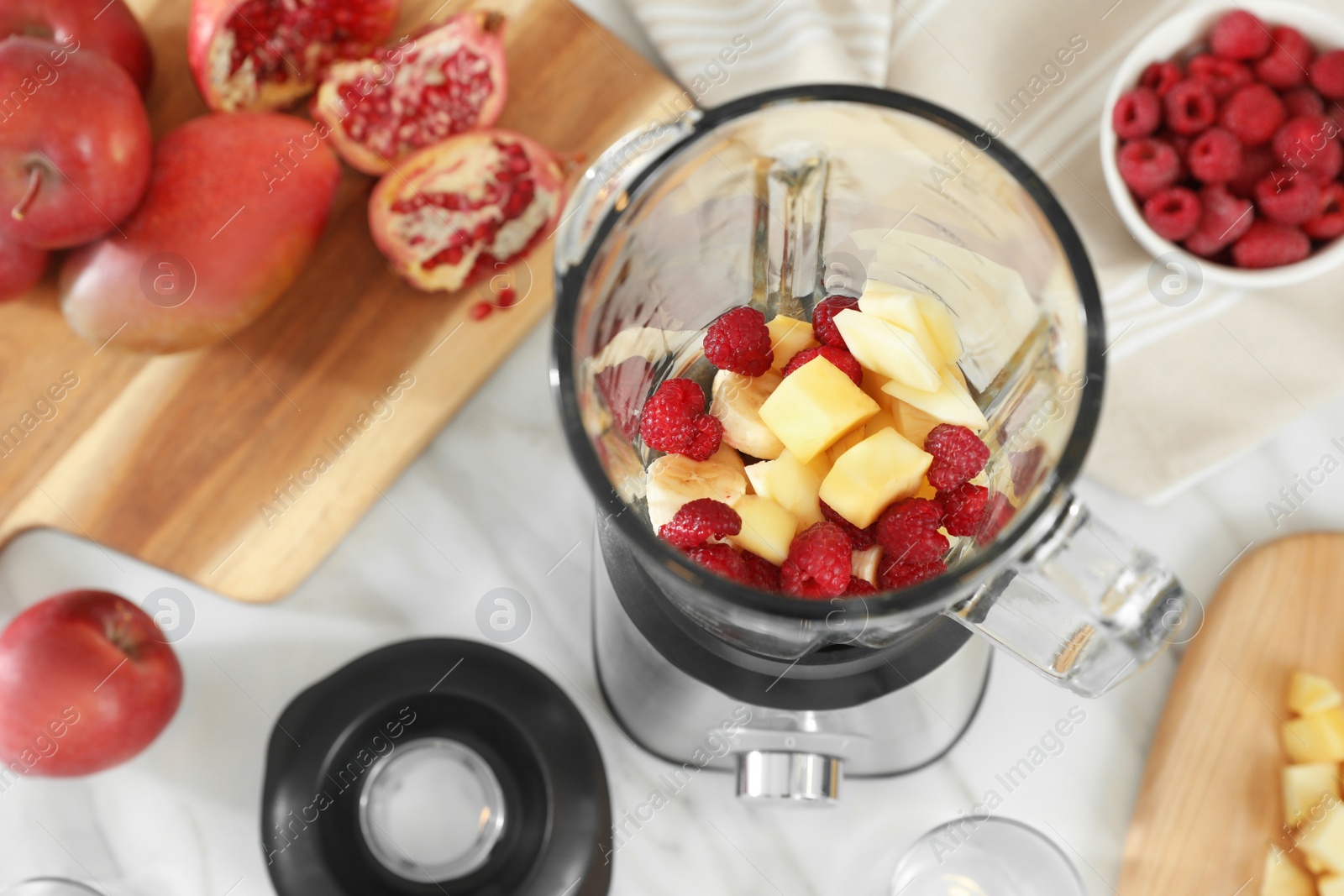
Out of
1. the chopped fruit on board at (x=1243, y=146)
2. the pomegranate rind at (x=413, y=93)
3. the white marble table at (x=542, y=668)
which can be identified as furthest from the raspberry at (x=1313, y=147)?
the pomegranate rind at (x=413, y=93)

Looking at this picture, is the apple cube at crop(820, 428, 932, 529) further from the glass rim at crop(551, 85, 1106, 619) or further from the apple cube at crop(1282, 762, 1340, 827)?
the apple cube at crop(1282, 762, 1340, 827)

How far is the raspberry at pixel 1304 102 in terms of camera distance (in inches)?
29.6

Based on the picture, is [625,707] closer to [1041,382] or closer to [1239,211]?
[1041,382]

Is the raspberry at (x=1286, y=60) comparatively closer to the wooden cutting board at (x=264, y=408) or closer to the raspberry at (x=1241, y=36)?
the raspberry at (x=1241, y=36)

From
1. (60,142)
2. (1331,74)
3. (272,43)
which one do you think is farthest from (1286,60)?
(60,142)

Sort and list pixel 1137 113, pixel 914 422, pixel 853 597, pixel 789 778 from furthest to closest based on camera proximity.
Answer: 1. pixel 1137 113
2. pixel 789 778
3. pixel 914 422
4. pixel 853 597

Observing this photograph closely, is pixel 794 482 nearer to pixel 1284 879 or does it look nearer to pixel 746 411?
pixel 746 411

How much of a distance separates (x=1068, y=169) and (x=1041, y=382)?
0.39 metres

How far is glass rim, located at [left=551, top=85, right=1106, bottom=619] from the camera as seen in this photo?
0.40 metres

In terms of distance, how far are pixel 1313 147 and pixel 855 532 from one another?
1.65 feet

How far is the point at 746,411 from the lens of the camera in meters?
0.52

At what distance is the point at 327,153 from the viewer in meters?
0.76

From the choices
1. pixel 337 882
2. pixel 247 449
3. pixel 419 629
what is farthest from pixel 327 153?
pixel 337 882

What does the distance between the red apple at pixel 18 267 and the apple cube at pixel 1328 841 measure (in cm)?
99
